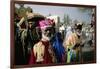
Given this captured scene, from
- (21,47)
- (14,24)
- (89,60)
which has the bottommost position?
(89,60)

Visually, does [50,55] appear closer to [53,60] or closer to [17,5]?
[53,60]

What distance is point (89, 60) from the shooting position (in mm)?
2141

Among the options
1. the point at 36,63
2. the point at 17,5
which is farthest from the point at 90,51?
the point at 17,5

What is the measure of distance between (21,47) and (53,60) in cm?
35

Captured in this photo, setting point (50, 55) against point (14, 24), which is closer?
point (14, 24)

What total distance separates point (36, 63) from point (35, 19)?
16.7 inches

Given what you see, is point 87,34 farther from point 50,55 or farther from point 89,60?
point 50,55

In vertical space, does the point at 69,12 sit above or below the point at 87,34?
above

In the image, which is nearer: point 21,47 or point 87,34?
point 21,47
